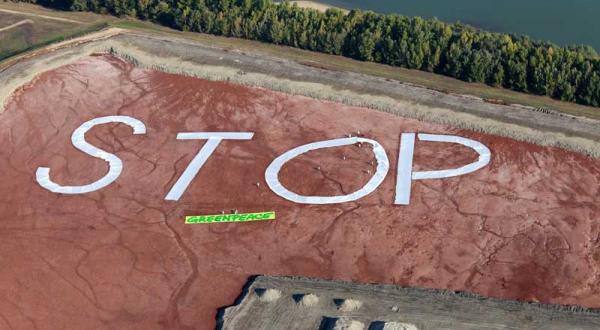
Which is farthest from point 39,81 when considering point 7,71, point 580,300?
point 580,300

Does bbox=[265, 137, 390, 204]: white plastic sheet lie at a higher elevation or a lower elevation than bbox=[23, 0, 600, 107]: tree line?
lower

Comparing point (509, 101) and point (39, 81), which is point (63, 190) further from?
point (509, 101)

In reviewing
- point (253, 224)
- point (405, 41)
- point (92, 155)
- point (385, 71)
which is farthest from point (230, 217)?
point (405, 41)

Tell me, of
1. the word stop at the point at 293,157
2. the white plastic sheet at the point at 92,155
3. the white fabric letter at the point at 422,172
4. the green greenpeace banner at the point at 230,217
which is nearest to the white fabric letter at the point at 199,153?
the word stop at the point at 293,157

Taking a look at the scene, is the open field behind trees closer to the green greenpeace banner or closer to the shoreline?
the shoreline

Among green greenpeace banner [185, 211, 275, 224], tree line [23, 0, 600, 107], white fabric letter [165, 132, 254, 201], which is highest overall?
tree line [23, 0, 600, 107]

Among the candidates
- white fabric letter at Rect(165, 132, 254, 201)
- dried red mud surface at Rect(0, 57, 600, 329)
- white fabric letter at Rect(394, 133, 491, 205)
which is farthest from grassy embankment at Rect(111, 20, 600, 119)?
white fabric letter at Rect(165, 132, 254, 201)
